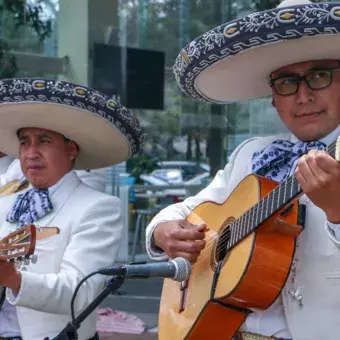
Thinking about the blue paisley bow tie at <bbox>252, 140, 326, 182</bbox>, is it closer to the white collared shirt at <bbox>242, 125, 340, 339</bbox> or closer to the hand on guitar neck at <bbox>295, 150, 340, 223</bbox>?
the white collared shirt at <bbox>242, 125, 340, 339</bbox>

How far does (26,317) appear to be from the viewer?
2.47 meters

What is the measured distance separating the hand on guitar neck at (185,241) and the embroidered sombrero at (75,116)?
21.6 inches

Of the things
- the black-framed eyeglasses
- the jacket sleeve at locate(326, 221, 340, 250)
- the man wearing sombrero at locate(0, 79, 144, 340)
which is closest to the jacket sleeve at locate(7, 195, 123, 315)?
the man wearing sombrero at locate(0, 79, 144, 340)

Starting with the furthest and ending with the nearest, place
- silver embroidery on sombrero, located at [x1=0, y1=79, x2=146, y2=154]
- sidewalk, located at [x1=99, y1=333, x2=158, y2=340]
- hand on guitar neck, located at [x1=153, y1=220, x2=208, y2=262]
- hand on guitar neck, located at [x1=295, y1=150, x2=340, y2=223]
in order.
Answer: sidewalk, located at [x1=99, y1=333, x2=158, y2=340] < silver embroidery on sombrero, located at [x1=0, y1=79, x2=146, y2=154] < hand on guitar neck, located at [x1=153, y1=220, x2=208, y2=262] < hand on guitar neck, located at [x1=295, y1=150, x2=340, y2=223]

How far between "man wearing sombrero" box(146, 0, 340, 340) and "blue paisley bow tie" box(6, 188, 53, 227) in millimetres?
498

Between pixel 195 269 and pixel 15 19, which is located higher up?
pixel 15 19

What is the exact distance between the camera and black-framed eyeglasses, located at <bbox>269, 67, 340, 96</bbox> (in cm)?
199

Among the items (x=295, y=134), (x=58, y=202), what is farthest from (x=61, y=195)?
(x=295, y=134)

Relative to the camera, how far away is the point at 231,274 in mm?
1958

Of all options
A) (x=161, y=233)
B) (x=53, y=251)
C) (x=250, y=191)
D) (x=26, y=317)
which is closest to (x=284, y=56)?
(x=250, y=191)

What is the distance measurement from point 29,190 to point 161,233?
0.68 metres

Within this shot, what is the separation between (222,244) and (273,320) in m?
0.32

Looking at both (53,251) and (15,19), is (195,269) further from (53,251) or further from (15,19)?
(15,19)

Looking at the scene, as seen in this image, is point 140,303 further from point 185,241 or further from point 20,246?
point 20,246
